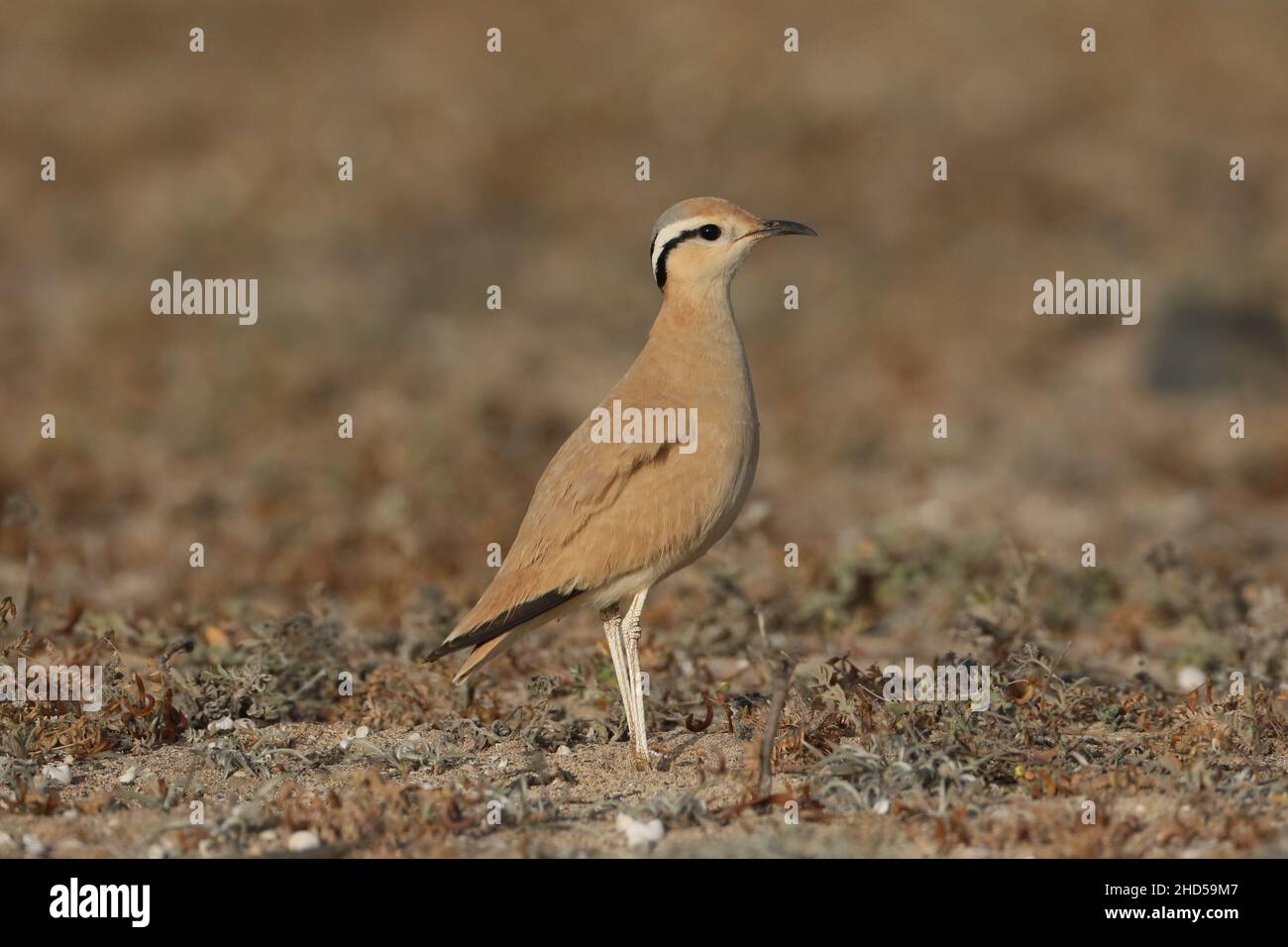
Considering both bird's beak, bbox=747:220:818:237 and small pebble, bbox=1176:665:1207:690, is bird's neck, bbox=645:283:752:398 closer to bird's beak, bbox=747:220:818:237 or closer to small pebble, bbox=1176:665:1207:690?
bird's beak, bbox=747:220:818:237

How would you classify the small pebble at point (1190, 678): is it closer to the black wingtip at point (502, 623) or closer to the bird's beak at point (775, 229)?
the bird's beak at point (775, 229)

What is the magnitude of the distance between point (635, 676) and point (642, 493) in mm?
648

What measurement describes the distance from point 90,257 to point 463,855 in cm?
1342

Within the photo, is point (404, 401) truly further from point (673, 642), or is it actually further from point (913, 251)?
point (913, 251)

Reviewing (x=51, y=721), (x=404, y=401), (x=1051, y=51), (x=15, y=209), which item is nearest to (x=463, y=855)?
(x=51, y=721)

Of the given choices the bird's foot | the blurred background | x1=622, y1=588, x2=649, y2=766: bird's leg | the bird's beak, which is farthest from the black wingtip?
the blurred background

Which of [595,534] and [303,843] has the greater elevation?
[595,534]

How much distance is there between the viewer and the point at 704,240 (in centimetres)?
589

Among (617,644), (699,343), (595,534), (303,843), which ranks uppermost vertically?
(699,343)

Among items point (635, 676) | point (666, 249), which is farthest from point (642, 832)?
point (666, 249)

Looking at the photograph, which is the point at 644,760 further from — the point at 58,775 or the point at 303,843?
the point at 58,775

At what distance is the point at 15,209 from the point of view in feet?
58.9

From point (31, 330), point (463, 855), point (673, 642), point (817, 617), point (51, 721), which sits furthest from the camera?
point (31, 330)

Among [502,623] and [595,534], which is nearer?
[502,623]
